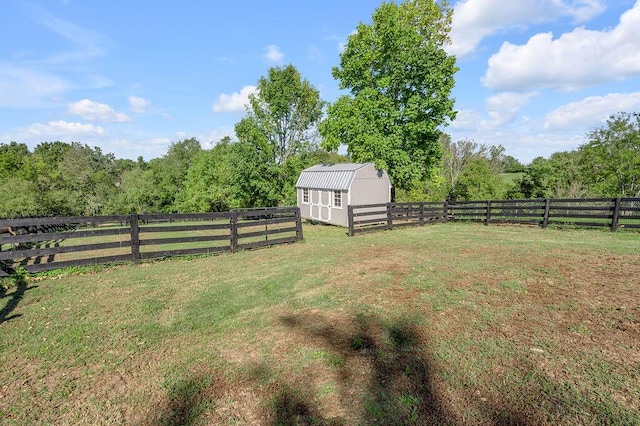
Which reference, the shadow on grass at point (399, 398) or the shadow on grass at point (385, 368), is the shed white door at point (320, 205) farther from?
the shadow on grass at point (399, 398)

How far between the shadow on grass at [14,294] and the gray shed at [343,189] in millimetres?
13919

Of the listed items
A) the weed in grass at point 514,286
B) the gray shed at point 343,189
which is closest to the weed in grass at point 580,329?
the weed in grass at point 514,286

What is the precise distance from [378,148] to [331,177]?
349cm

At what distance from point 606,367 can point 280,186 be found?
24595 mm

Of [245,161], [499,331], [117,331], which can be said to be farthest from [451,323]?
[245,161]

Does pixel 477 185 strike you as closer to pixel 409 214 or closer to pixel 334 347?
pixel 409 214

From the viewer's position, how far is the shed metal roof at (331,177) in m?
18.1

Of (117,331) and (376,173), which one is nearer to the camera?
(117,331)

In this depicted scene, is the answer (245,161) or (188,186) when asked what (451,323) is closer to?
(245,161)

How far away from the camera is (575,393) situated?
2.90 metres

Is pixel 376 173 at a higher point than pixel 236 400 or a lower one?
higher

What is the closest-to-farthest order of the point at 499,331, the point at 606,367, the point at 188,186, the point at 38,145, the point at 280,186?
the point at 606,367
the point at 499,331
the point at 280,186
the point at 188,186
the point at 38,145

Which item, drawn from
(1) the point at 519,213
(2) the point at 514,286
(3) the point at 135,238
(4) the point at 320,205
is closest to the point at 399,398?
(2) the point at 514,286

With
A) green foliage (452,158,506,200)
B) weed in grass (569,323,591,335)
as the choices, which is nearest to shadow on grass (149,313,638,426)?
weed in grass (569,323,591,335)
